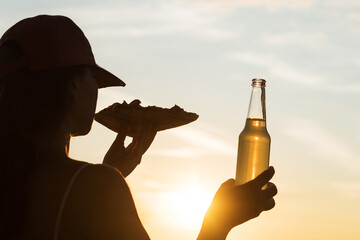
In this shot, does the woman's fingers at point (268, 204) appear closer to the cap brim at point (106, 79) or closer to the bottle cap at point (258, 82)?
the cap brim at point (106, 79)

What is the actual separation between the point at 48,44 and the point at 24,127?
0.48 metres

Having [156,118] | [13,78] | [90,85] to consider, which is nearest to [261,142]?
[156,118]

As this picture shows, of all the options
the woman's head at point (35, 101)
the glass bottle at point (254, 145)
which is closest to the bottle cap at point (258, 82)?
the glass bottle at point (254, 145)

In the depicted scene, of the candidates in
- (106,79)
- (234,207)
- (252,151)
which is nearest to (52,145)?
(106,79)

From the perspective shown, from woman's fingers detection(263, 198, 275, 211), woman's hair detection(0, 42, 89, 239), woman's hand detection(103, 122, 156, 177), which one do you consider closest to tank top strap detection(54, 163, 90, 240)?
woman's hair detection(0, 42, 89, 239)

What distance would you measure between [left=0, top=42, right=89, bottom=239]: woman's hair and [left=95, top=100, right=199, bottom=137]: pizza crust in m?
2.78

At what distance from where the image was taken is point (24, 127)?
3.11 meters

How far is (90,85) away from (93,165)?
20.5 inches

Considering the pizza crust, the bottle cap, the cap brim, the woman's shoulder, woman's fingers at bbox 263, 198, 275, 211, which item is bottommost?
the woman's shoulder

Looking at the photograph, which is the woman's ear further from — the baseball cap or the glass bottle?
the glass bottle

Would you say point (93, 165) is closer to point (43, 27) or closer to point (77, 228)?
point (77, 228)

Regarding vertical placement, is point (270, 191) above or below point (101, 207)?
above

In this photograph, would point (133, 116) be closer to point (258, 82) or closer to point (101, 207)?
point (258, 82)

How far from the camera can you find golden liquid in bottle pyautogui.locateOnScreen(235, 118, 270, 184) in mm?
4797
